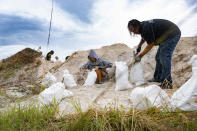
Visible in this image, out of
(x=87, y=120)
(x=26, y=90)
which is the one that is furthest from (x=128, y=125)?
(x=26, y=90)

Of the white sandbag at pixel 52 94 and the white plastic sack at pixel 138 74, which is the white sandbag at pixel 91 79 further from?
the white sandbag at pixel 52 94

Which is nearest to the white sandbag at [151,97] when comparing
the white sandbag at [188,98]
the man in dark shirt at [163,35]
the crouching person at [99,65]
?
the white sandbag at [188,98]

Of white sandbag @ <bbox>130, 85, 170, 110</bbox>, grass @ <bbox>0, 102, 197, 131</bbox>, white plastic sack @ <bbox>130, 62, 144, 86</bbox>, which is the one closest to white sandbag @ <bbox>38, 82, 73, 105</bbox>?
grass @ <bbox>0, 102, 197, 131</bbox>

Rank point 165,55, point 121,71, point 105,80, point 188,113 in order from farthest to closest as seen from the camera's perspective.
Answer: point 105,80
point 121,71
point 165,55
point 188,113

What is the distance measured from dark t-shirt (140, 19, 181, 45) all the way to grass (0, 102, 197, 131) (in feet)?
4.58

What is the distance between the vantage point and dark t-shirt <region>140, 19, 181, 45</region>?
7.20ft

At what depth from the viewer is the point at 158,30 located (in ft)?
7.31

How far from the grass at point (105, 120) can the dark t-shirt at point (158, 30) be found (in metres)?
1.40

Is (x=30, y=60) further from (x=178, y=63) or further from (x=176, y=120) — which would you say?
(x=176, y=120)

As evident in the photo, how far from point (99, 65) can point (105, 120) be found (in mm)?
2850

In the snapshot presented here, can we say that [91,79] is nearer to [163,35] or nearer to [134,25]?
[134,25]

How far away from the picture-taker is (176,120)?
93 cm

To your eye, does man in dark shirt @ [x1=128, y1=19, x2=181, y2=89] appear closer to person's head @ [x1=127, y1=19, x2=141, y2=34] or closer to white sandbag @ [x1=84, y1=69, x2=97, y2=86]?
person's head @ [x1=127, y1=19, x2=141, y2=34]

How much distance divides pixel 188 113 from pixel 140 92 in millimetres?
477
